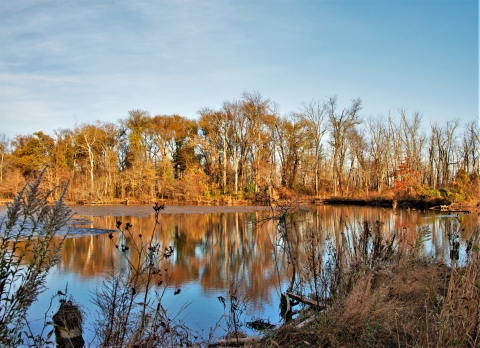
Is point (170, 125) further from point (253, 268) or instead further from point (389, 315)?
point (389, 315)

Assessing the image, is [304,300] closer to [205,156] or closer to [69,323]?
[69,323]

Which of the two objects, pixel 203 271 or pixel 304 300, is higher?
pixel 304 300

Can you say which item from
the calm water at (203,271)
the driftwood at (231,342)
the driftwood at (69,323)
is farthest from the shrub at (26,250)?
the driftwood at (231,342)

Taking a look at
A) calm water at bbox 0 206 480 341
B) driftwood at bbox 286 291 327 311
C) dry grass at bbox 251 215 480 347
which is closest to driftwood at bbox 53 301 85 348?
calm water at bbox 0 206 480 341

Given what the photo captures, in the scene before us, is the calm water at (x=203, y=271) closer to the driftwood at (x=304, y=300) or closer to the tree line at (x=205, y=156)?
the driftwood at (x=304, y=300)

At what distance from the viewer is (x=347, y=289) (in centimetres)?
586

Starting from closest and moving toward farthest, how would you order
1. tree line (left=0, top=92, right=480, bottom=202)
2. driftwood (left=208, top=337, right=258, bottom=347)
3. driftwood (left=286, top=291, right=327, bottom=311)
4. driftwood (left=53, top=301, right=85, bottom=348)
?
driftwood (left=53, top=301, right=85, bottom=348) → driftwood (left=208, top=337, right=258, bottom=347) → driftwood (left=286, top=291, right=327, bottom=311) → tree line (left=0, top=92, right=480, bottom=202)

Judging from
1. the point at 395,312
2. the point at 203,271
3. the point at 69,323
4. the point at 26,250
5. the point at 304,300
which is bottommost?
the point at 203,271

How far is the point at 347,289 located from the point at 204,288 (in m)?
3.38

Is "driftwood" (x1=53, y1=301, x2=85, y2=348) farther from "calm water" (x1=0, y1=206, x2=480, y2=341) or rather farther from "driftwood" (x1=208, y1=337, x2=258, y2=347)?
"driftwood" (x1=208, y1=337, x2=258, y2=347)

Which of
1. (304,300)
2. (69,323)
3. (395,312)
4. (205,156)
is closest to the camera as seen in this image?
(395,312)

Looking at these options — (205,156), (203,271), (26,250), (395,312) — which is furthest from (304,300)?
(205,156)

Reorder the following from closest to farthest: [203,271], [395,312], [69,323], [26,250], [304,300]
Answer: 1. [26,250]
2. [395,312]
3. [69,323]
4. [304,300]
5. [203,271]

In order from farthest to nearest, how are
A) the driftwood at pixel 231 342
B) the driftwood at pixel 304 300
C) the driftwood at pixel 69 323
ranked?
the driftwood at pixel 304 300
the driftwood at pixel 231 342
the driftwood at pixel 69 323
